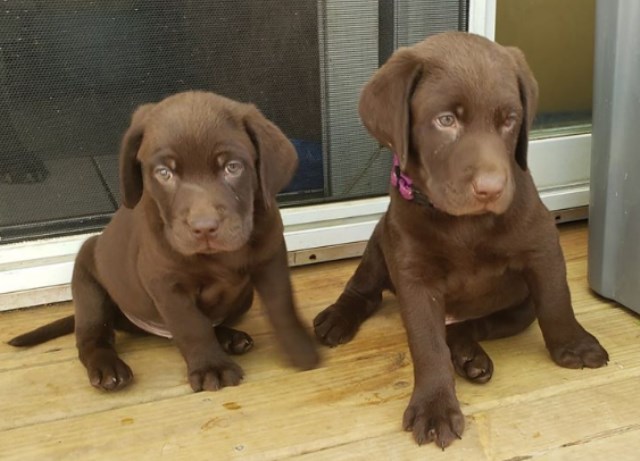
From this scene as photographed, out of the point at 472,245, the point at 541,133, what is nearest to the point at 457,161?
the point at 472,245

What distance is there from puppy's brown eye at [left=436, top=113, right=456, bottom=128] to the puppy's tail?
147 cm

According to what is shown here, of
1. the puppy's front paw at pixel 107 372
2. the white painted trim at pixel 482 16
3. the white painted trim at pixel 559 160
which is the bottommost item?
the puppy's front paw at pixel 107 372

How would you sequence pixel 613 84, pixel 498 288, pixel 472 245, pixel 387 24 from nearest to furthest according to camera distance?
pixel 472 245 < pixel 498 288 < pixel 613 84 < pixel 387 24

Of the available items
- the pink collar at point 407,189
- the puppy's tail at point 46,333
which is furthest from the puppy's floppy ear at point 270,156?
the puppy's tail at point 46,333

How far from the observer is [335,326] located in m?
2.53

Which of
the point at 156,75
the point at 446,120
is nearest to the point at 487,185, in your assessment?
the point at 446,120

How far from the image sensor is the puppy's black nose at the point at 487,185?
6.03 feet

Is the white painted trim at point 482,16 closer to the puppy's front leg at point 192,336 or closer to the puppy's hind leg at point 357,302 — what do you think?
the puppy's hind leg at point 357,302

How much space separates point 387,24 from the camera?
3.06 m

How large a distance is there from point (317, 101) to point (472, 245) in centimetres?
122

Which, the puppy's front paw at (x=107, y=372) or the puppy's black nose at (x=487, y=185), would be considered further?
the puppy's front paw at (x=107, y=372)

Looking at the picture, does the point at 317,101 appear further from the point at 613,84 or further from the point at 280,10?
the point at 613,84

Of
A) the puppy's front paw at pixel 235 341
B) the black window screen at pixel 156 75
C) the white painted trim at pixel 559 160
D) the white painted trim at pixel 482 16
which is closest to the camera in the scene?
the puppy's front paw at pixel 235 341

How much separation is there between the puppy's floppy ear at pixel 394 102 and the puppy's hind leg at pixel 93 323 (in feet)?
3.43
